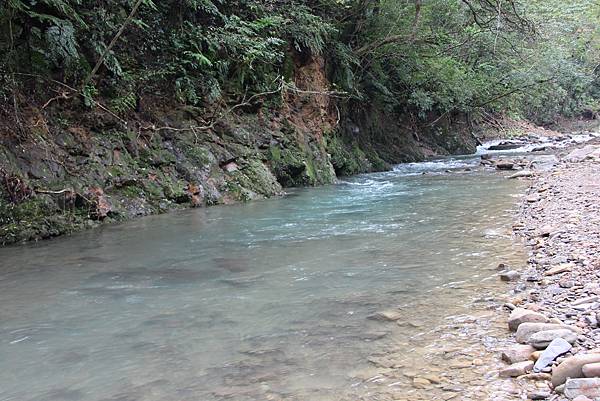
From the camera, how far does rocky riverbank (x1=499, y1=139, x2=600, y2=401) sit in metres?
2.78

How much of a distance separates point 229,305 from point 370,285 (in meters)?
1.36

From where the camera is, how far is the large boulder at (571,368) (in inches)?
109

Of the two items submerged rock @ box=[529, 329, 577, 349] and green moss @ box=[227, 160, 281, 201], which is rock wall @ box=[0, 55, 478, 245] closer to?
green moss @ box=[227, 160, 281, 201]

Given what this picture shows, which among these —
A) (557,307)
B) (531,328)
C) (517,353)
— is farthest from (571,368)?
(557,307)

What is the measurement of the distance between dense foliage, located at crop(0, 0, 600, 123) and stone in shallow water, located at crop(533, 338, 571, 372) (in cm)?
810

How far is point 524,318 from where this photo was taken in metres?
3.66

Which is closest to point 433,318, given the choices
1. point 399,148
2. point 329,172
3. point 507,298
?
point 507,298

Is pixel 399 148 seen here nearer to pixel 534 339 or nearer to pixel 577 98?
pixel 534 339

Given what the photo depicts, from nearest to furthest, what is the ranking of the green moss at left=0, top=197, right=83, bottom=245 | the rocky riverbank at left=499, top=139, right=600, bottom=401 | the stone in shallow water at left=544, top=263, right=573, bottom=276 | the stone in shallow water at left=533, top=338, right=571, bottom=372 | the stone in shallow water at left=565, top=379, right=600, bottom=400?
1. the stone in shallow water at left=565, top=379, right=600, bottom=400
2. the rocky riverbank at left=499, top=139, right=600, bottom=401
3. the stone in shallow water at left=533, top=338, right=571, bottom=372
4. the stone in shallow water at left=544, top=263, right=573, bottom=276
5. the green moss at left=0, top=197, right=83, bottom=245

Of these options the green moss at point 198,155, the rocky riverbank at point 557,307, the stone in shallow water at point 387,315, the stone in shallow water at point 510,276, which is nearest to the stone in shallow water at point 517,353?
the rocky riverbank at point 557,307

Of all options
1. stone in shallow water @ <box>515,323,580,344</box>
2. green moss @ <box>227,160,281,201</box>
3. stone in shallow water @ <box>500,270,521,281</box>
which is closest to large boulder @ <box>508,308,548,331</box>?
stone in shallow water @ <box>515,323,580,344</box>

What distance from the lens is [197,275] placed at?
555 cm

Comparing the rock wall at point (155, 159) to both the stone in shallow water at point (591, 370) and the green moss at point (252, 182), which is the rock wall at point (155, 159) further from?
the stone in shallow water at point (591, 370)

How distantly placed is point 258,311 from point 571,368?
241cm
